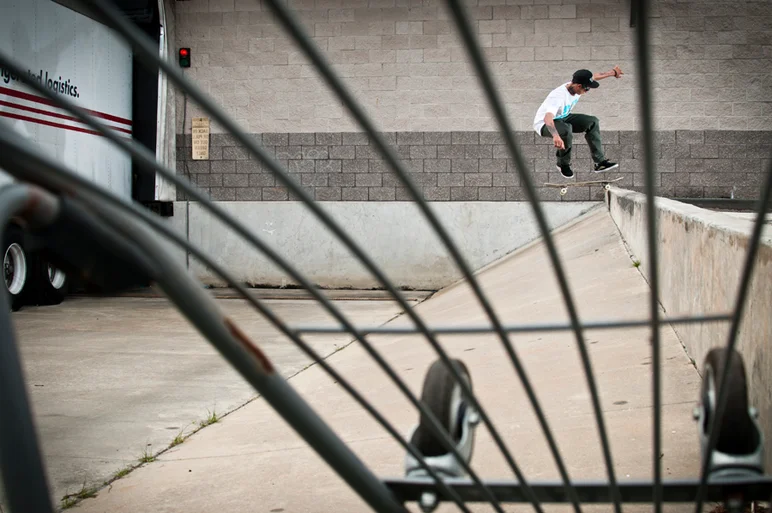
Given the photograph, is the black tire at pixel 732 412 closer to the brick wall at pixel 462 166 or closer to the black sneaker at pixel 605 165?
the black sneaker at pixel 605 165

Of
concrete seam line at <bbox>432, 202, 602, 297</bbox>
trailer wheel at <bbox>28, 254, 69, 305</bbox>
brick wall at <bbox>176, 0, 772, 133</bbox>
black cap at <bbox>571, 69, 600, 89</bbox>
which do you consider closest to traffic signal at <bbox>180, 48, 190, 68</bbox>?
brick wall at <bbox>176, 0, 772, 133</bbox>

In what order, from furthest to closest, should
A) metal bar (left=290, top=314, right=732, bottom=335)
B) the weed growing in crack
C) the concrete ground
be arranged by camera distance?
the weed growing in crack < the concrete ground < metal bar (left=290, top=314, right=732, bottom=335)

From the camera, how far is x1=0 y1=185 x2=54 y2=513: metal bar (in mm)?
688

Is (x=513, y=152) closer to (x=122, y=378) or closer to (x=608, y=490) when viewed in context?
(x=608, y=490)

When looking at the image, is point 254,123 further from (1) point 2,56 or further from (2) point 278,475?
(1) point 2,56

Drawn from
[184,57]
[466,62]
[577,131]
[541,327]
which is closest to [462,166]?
[466,62]

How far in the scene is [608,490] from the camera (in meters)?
1.07

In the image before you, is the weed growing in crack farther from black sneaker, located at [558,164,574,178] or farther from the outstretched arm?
the outstretched arm

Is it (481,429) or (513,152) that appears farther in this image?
(481,429)

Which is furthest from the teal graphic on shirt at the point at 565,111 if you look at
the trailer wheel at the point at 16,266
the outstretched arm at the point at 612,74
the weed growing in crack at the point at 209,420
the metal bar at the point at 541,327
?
the metal bar at the point at 541,327

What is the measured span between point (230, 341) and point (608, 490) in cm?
57

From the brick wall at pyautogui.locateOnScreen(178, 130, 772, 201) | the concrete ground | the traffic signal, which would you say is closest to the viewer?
the concrete ground

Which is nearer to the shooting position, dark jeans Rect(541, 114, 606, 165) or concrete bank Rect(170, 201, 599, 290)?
dark jeans Rect(541, 114, 606, 165)

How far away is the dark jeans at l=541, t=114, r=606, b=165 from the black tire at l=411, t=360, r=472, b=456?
783 cm
